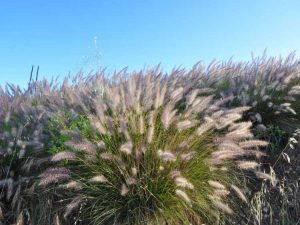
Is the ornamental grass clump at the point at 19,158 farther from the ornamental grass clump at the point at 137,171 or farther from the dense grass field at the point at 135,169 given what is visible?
the ornamental grass clump at the point at 137,171

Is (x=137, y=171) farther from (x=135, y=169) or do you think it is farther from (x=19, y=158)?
(x=19, y=158)

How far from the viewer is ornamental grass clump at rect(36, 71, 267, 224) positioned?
3.45 meters

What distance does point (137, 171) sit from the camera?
351 cm

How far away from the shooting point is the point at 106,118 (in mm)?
3633

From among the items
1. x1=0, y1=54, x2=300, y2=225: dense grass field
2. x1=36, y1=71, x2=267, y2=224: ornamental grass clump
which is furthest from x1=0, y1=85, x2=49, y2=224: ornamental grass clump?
x1=36, y1=71, x2=267, y2=224: ornamental grass clump

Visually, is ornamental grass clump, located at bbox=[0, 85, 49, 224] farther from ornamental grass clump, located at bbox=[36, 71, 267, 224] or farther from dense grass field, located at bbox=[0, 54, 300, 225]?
ornamental grass clump, located at bbox=[36, 71, 267, 224]

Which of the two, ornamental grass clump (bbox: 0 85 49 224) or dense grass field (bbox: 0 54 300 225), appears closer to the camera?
dense grass field (bbox: 0 54 300 225)

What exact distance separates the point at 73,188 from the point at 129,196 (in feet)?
1.55

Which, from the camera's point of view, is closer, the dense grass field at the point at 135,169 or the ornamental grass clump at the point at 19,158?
the dense grass field at the point at 135,169

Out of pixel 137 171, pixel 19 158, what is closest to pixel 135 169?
pixel 137 171

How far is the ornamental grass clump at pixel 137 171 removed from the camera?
11.3ft

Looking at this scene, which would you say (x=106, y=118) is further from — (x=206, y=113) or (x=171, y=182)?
(x=206, y=113)

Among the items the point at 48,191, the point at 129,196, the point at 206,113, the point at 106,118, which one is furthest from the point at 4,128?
the point at 206,113

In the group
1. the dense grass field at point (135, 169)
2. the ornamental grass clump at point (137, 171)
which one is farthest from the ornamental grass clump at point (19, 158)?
the ornamental grass clump at point (137, 171)
